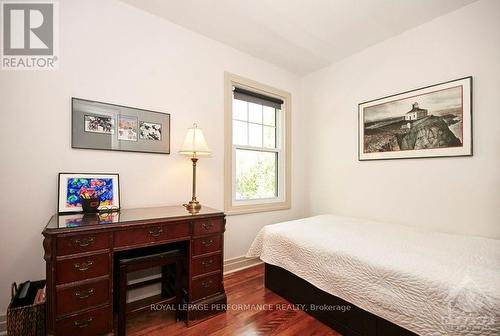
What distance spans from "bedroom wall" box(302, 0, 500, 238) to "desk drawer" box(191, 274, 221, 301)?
6.39 ft

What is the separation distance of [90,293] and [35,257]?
677 mm

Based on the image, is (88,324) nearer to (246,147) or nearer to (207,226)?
(207,226)

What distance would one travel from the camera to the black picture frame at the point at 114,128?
1850 millimetres

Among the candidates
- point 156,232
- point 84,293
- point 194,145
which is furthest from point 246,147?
point 84,293

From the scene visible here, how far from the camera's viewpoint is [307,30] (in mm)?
2453

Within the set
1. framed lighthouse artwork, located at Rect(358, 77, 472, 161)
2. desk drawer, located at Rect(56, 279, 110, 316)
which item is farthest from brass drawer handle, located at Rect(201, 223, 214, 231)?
framed lighthouse artwork, located at Rect(358, 77, 472, 161)

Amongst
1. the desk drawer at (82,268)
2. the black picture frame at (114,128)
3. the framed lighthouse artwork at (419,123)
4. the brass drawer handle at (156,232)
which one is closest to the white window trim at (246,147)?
the black picture frame at (114,128)

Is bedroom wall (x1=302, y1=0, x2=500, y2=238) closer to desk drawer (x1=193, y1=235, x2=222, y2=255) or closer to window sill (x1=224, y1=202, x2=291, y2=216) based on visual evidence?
window sill (x1=224, y1=202, x2=291, y2=216)

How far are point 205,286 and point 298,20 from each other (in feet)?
8.61

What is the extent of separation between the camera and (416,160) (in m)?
2.40

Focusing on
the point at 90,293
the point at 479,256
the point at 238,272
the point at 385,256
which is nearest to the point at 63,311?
the point at 90,293

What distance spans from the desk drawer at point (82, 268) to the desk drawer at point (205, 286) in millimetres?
674

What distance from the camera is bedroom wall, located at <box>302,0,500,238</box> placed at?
1991 millimetres

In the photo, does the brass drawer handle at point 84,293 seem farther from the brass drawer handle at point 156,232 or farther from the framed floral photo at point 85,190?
the framed floral photo at point 85,190
